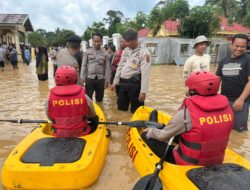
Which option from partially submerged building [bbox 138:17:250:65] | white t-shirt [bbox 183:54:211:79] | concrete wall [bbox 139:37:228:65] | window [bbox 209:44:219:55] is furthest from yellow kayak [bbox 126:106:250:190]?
window [bbox 209:44:219:55]

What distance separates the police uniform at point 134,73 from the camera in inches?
205

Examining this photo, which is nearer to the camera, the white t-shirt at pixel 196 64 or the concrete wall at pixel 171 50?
the white t-shirt at pixel 196 64

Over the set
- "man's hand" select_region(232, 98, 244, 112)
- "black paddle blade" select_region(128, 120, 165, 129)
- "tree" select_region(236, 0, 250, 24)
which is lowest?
"black paddle blade" select_region(128, 120, 165, 129)

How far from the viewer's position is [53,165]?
9.67ft

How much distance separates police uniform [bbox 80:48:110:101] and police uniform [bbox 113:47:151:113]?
56 centimetres

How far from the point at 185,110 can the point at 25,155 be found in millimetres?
1951

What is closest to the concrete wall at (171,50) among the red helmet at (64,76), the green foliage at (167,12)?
the green foliage at (167,12)

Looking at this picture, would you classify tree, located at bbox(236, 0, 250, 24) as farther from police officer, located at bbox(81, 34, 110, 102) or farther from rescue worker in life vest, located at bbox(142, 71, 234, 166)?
rescue worker in life vest, located at bbox(142, 71, 234, 166)

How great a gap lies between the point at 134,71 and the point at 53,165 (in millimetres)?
2958

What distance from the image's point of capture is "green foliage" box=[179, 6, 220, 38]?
75.3 feet

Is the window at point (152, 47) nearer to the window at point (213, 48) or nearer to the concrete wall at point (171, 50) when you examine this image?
the concrete wall at point (171, 50)

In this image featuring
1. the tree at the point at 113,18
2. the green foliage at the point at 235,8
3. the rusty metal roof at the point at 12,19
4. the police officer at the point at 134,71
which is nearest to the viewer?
the police officer at the point at 134,71

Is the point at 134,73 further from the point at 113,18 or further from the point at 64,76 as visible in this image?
the point at 113,18

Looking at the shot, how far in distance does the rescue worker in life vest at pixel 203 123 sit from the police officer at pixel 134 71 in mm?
2438
